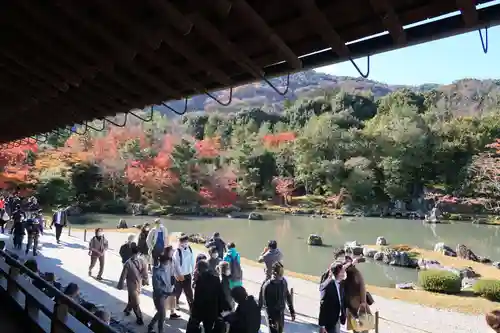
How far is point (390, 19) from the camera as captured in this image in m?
1.62

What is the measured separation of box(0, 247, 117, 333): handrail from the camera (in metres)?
2.45

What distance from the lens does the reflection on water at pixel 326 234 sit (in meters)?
12.6

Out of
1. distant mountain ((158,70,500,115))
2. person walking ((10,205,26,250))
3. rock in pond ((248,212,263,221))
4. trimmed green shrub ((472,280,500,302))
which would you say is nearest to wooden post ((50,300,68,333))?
person walking ((10,205,26,250))

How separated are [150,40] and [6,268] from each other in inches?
164

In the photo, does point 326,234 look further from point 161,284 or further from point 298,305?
point 161,284

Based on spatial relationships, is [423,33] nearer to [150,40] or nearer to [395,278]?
[150,40]

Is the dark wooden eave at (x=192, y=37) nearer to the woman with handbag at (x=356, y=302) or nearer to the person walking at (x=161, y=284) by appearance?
the person walking at (x=161, y=284)

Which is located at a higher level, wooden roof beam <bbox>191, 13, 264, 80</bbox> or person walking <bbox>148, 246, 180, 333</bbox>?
wooden roof beam <bbox>191, 13, 264, 80</bbox>

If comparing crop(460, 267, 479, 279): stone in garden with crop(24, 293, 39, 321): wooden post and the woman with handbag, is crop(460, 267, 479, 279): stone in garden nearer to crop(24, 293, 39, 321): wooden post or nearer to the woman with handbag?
the woman with handbag

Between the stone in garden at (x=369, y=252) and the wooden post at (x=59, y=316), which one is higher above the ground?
the wooden post at (x=59, y=316)

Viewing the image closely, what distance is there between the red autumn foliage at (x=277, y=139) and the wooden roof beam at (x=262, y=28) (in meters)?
36.4

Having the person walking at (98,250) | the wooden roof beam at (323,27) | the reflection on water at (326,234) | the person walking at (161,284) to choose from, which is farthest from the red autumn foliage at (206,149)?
the wooden roof beam at (323,27)

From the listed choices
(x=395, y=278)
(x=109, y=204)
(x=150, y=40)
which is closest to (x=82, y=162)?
(x=109, y=204)

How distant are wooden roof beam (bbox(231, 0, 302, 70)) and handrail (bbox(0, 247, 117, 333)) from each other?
1.59 m
